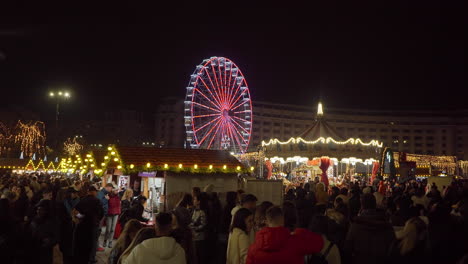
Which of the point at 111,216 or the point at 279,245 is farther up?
the point at 279,245

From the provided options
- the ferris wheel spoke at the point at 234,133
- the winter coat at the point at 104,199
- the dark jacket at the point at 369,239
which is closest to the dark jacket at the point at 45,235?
the winter coat at the point at 104,199

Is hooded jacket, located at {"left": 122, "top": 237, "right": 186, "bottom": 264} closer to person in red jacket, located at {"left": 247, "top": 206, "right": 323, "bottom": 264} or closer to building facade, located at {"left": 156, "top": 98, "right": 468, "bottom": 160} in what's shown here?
person in red jacket, located at {"left": 247, "top": 206, "right": 323, "bottom": 264}

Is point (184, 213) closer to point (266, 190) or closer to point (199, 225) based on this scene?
point (199, 225)

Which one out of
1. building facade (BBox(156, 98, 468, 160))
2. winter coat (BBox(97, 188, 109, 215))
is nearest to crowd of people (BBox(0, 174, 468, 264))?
winter coat (BBox(97, 188, 109, 215))

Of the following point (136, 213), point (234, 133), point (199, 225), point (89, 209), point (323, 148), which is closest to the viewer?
point (199, 225)

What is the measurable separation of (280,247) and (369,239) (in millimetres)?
1678

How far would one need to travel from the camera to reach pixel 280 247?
400cm

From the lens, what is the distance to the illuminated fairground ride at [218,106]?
33.2 m

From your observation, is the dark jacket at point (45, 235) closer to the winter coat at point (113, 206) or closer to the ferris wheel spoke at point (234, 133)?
the winter coat at point (113, 206)

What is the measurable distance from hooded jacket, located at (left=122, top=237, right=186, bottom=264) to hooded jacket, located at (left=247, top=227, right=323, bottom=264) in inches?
28.8

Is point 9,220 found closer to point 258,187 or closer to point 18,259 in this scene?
point 18,259

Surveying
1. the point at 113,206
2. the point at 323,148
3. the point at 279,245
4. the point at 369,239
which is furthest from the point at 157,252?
the point at 323,148

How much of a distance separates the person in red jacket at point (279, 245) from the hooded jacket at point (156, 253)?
0.73 m

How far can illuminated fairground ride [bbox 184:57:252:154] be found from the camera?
109 feet
